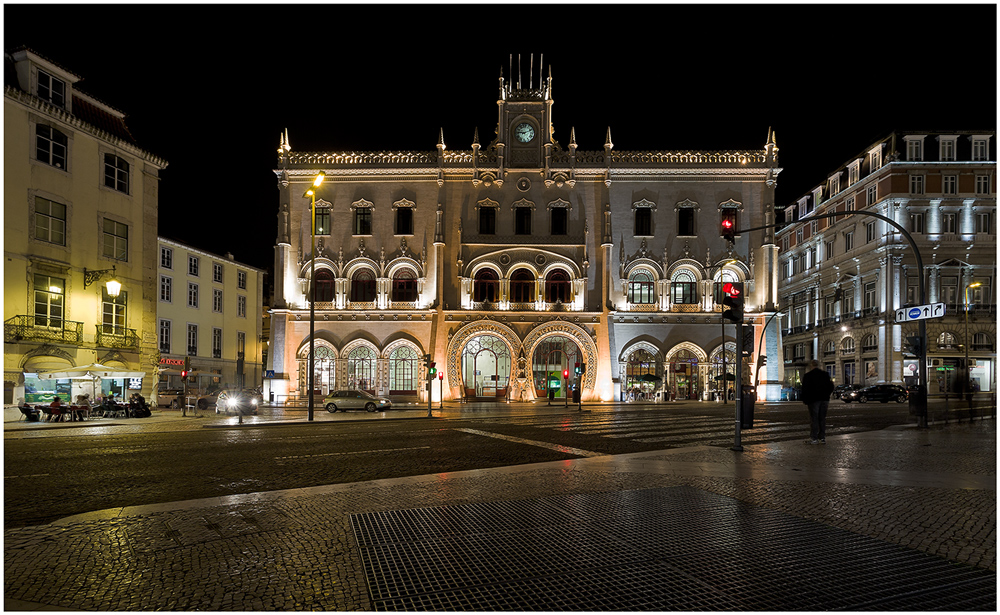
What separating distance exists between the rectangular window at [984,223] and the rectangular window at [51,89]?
59.4 m

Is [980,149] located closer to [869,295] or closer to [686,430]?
[869,295]

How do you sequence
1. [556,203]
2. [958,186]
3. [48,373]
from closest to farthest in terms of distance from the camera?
[48,373], [556,203], [958,186]

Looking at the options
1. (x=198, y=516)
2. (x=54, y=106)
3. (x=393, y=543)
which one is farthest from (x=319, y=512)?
(x=54, y=106)

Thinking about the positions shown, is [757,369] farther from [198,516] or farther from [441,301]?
[198,516]

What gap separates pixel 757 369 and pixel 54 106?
3788 centimetres

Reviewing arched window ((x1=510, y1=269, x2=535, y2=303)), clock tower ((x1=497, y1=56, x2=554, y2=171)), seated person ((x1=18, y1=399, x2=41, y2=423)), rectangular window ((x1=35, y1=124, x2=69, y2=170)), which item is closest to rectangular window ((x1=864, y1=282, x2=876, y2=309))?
arched window ((x1=510, y1=269, x2=535, y2=303))

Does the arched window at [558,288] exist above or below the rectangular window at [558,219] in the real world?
below

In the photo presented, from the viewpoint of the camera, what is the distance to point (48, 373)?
84.1 ft

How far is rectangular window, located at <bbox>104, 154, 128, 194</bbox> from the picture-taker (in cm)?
3062

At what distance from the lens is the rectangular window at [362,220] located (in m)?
43.2

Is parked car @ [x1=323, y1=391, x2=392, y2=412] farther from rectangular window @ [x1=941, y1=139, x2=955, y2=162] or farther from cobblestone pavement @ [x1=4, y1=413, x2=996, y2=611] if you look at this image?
rectangular window @ [x1=941, y1=139, x2=955, y2=162]

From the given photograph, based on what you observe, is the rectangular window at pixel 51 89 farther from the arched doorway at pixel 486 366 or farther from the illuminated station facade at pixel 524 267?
the arched doorway at pixel 486 366

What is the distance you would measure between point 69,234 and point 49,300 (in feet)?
9.78

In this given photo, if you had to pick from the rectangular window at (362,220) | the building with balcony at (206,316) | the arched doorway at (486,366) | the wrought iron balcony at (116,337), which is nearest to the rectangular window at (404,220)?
the rectangular window at (362,220)
